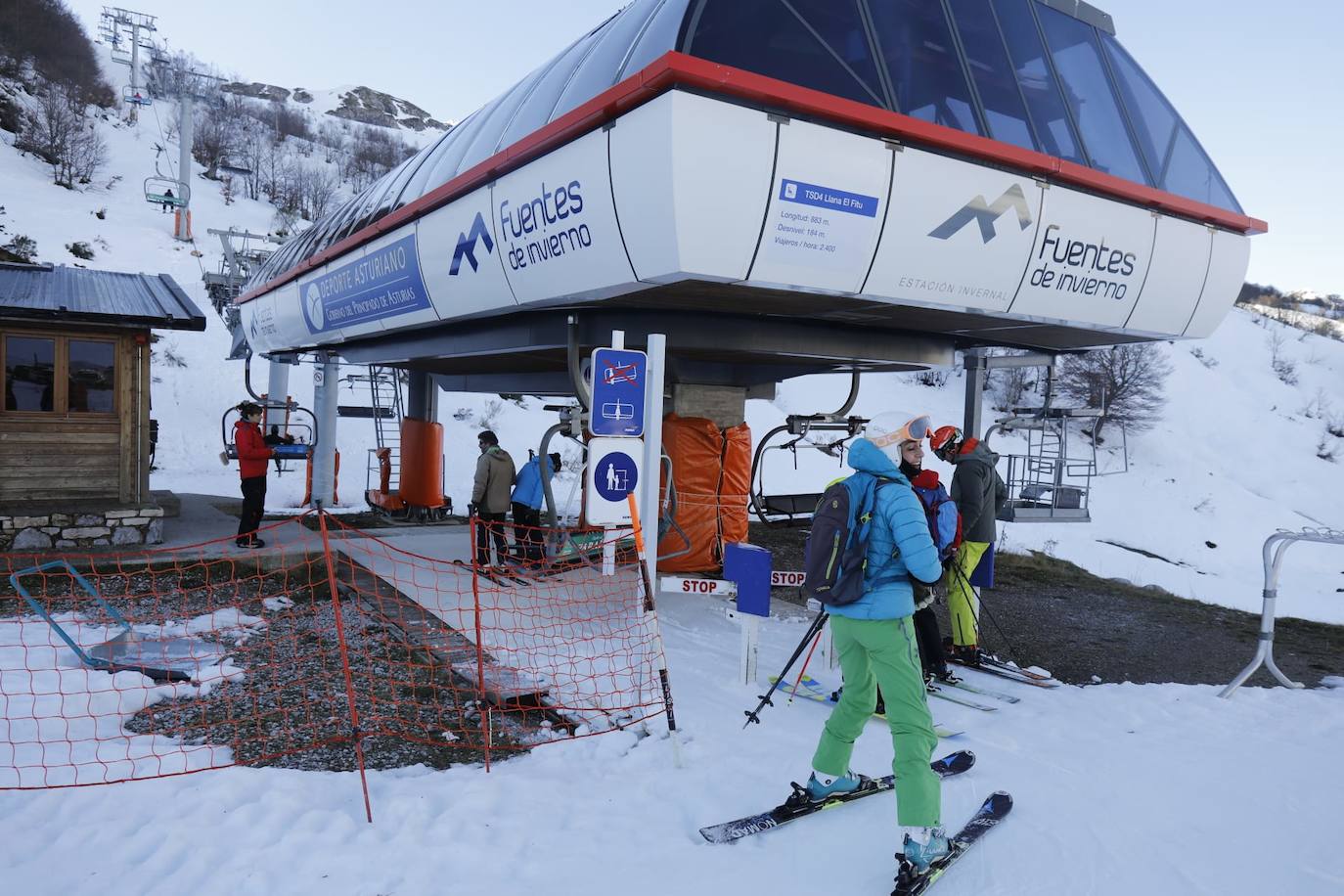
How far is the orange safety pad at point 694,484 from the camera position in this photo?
29.5ft

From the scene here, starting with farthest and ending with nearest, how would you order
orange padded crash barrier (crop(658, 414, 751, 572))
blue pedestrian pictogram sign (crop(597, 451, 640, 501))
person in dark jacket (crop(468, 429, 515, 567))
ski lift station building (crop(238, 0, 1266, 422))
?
person in dark jacket (crop(468, 429, 515, 567))
orange padded crash barrier (crop(658, 414, 751, 572))
blue pedestrian pictogram sign (crop(597, 451, 640, 501))
ski lift station building (crop(238, 0, 1266, 422))

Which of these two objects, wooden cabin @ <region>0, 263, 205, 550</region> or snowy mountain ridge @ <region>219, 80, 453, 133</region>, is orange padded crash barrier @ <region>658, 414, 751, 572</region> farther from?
snowy mountain ridge @ <region>219, 80, 453, 133</region>

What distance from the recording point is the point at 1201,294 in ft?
25.1

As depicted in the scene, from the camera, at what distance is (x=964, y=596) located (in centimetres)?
644

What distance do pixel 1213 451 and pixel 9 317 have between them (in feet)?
136

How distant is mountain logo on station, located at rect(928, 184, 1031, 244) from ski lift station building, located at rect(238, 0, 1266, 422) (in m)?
0.02

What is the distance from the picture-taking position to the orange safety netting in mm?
4531

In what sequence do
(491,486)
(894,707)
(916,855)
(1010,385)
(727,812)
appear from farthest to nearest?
(1010,385) < (491,486) < (727,812) < (894,707) < (916,855)

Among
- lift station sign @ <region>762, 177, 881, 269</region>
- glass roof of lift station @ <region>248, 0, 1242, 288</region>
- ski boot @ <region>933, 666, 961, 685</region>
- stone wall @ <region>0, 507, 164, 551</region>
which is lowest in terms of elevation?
ski boot @ <region>933, 666, 961, 685</region>

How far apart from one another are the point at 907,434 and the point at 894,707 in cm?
123

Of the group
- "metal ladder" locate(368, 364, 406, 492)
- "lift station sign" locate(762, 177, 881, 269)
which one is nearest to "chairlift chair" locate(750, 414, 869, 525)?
"lift station sign" locate(762, 177, 881, 269)

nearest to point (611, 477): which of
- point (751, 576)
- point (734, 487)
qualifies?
point (751, 576)

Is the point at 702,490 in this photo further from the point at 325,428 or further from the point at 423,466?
the point at 325,428

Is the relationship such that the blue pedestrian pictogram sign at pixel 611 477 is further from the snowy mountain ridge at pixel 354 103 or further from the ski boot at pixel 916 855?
the snowy mountain ridge at pixel 354 103
